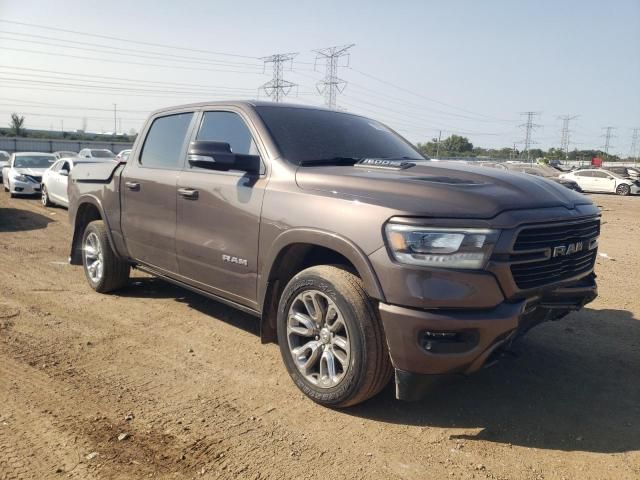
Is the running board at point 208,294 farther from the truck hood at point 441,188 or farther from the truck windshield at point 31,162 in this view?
the truck windshield at point 31,162

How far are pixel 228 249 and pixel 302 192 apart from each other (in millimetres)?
846

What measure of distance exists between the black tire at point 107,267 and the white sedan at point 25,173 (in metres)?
12.6

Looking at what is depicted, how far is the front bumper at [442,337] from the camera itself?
291 cm

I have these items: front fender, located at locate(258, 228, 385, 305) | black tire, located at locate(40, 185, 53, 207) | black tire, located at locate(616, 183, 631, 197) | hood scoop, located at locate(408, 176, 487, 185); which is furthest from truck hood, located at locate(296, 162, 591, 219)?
black tire, located at locate(616, 183, 631, 197)

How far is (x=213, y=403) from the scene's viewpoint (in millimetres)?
3516

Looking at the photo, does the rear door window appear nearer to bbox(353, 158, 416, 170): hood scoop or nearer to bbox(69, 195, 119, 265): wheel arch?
bbox(69, 195, 119, 265): wheel arch

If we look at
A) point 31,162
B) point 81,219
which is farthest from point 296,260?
point 31,162

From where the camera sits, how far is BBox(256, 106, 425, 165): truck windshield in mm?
4062

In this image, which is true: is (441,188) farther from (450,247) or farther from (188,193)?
(188,193)

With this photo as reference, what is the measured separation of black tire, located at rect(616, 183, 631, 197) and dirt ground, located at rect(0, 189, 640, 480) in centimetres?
2741

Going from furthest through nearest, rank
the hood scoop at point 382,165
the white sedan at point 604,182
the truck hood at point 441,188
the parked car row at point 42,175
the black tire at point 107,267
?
the white sedan at point 604,182, the parked car row at point 42,175, the black tire at point 107,267, the hood scoop at point 382,165, the truck hood at point 441,188

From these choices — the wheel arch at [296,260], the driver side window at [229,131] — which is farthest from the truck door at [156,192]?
the wheel arch at [296,260]

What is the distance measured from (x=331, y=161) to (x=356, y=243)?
1.07 metres

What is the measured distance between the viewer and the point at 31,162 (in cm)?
1820
